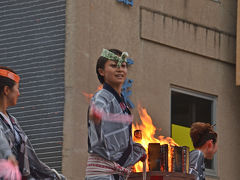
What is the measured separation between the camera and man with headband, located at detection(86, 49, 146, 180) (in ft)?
25.1

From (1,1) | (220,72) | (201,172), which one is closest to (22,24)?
(1,1)

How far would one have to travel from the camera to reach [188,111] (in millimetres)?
17359

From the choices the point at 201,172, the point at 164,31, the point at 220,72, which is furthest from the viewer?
the point at 220,72

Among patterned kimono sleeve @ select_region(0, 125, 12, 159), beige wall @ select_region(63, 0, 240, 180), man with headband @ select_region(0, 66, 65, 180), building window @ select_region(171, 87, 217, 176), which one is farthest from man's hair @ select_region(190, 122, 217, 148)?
building window @ select_region(171, 87, 217, 176)

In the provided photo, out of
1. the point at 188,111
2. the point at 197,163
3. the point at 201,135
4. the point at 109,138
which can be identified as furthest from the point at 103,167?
the point at 188,111

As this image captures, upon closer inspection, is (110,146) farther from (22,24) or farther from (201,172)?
(22,24)

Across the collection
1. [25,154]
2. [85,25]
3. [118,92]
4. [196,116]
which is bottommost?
[25,154]

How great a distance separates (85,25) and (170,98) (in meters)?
2.61

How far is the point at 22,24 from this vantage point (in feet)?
50.8

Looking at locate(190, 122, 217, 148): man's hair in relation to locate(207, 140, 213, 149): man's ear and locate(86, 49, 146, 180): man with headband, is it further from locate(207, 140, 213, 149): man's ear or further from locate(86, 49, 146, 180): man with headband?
locate(86, 49, 146, 180): man with headband

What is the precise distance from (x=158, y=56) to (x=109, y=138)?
29.8 ft

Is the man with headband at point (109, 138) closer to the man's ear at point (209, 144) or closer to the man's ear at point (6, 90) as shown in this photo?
the man's ear at point (6, 90)

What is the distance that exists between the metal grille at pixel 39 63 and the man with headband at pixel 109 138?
22.0 ft

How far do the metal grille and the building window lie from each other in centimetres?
287
